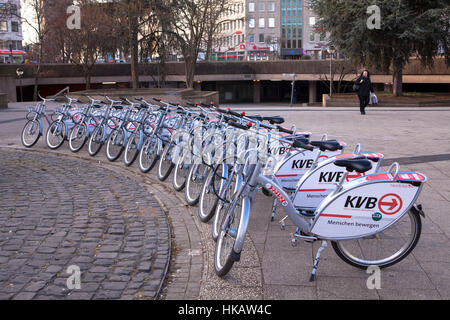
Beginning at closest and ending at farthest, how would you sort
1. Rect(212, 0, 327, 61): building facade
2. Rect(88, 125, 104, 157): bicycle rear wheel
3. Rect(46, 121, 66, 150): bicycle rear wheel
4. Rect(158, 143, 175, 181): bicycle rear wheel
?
Rect(158, 143, 175, 181): bicycle rear wheel
Rect(88, 125, 104, 157): bicycle rear wheel
Rect(46, 121, 66, 150): bicycle rear wheel
Rect(212, 0, 327, 61): building facade

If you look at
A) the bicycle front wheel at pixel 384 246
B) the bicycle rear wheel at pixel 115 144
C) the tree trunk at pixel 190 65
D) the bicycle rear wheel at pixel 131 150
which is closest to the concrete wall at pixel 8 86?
the tree trunk at pixel 190 65

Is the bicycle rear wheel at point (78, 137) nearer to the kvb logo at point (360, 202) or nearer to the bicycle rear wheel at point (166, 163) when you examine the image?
the bicycle rear wheel at point (166, 163)

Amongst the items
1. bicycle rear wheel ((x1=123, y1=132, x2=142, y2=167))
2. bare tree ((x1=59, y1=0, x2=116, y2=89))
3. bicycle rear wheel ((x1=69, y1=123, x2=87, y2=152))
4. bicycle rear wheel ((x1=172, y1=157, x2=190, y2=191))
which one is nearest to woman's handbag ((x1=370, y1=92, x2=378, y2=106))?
bare tree ((x1=59, y1=0, x2=116, y2=89))

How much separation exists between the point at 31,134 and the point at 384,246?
9.74 meters

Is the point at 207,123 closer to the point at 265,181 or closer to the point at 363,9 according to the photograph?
the point at 265,181

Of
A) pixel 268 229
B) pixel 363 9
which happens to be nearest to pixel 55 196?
pixel 268 229

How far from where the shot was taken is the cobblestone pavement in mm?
4383

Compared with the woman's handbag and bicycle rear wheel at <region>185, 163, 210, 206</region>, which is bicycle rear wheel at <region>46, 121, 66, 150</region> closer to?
bicycle rear wheel at <region>185, 163, 210, 206</region>

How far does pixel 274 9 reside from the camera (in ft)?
316

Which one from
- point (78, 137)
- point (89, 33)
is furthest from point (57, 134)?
point (89, 33)

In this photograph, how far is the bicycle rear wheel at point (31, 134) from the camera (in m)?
12.4

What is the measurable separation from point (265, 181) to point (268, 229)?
1478 millimetres

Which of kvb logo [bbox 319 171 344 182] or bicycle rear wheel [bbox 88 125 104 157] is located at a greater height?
kvb logo [bbox 319 171 344 182]

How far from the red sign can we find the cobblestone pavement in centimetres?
178
